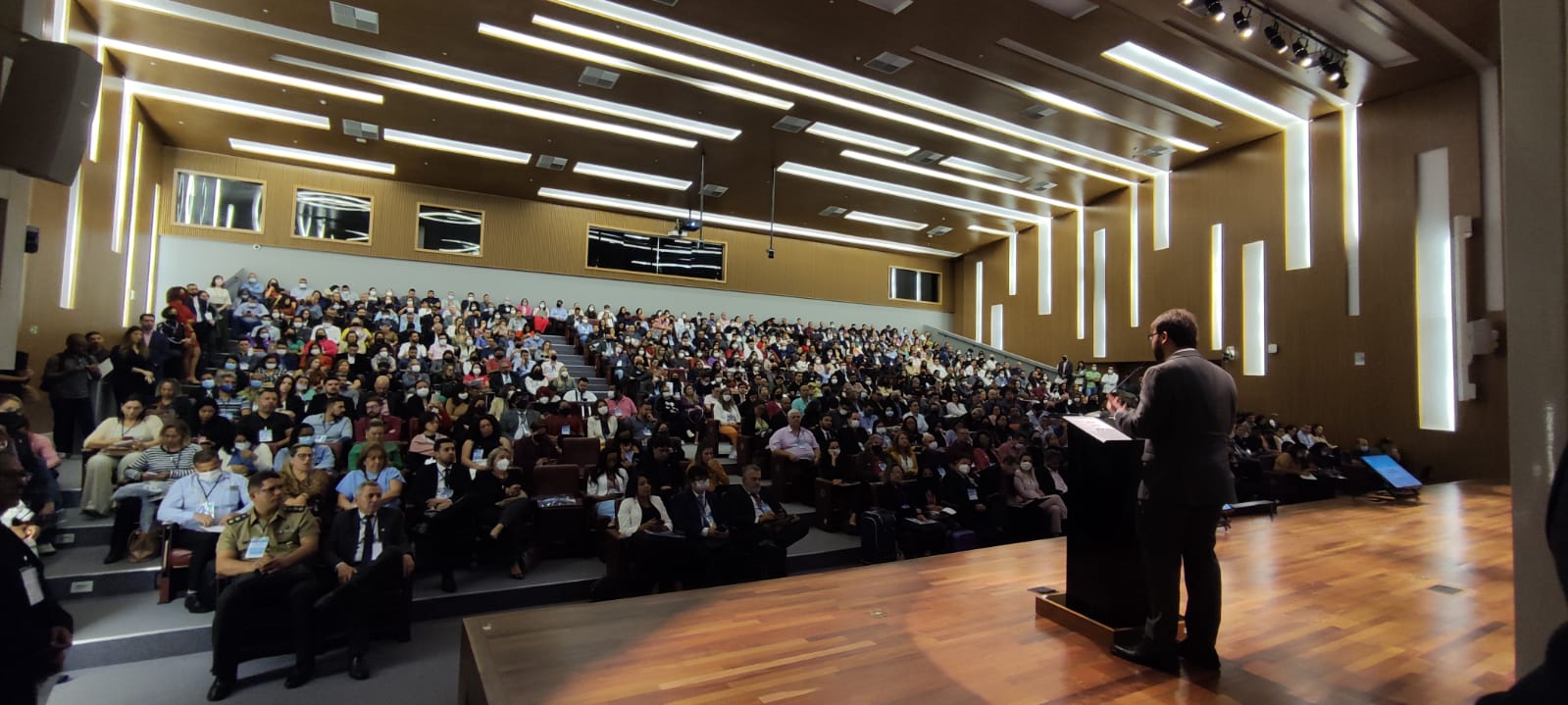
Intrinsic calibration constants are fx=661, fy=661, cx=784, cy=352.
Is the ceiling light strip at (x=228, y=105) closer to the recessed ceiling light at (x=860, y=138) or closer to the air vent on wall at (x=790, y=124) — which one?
the air vent on wall at (x=790, y=124)

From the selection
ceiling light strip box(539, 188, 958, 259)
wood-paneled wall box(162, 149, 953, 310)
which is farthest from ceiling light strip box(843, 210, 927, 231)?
wood-paneled wall box(162, 149, 953, 310)

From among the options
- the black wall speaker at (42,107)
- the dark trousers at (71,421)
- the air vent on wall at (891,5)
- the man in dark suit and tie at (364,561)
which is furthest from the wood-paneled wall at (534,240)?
the black wall speaker at (42,107)

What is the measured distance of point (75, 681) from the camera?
10.4ft

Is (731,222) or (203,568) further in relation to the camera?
(731,222)

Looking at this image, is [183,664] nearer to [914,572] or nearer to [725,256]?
[914,572]

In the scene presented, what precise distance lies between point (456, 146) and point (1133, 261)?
41.2ft

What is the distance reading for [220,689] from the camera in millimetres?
3086

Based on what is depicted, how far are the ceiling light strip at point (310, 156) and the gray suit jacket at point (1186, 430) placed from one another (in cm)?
1329

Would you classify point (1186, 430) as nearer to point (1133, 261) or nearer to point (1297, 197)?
point (1297, 197)

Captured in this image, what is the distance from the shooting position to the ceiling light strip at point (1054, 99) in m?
7.86

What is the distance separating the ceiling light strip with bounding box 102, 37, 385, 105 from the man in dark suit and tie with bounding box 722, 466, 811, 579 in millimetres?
7864

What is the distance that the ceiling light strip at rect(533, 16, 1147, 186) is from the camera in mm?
7301

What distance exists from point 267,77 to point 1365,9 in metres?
12.8

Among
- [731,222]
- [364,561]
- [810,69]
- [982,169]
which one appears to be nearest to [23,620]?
[364,561]
